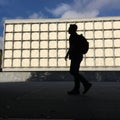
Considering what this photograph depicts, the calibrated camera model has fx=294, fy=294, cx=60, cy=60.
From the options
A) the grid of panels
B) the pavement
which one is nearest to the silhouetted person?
the pavement

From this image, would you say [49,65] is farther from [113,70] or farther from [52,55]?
[113,70]

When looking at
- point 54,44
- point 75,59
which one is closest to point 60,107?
point 75,59

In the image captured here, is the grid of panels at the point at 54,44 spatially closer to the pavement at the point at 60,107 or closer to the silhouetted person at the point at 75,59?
the silhouetted person at the point at 75,59

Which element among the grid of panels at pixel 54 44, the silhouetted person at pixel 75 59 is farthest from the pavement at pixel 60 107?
the grid of panels at pixel 54 44

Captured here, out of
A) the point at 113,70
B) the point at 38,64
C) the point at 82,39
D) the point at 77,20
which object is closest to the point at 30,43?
the point at 38,64

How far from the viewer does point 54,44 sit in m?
52.7

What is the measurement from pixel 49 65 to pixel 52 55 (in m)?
1.93

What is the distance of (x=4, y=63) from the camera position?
174ft

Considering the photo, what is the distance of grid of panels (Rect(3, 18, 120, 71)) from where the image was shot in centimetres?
5162

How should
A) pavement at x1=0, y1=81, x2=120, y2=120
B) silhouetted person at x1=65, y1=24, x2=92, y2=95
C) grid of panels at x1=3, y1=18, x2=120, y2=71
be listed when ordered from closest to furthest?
1. pavement at x1=0, y1=81, x2=120, y2=120
2. silhouetted person at x1=65, y1=24, x2=92, y2=95
3. grid of panels at x1=3, y1=18, x2=120, y2=71

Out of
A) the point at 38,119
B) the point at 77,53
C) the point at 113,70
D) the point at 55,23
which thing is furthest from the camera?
the point at 55,23

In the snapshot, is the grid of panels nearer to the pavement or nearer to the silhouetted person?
the silhouetted person

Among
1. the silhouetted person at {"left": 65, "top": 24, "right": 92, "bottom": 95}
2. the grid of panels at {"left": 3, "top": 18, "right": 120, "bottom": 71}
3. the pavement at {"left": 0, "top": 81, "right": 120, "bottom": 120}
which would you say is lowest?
the pavement at {"left": 0, "top": 81, "right": 120, "bottom": 120}

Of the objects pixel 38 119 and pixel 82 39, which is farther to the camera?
pixel 82 39
